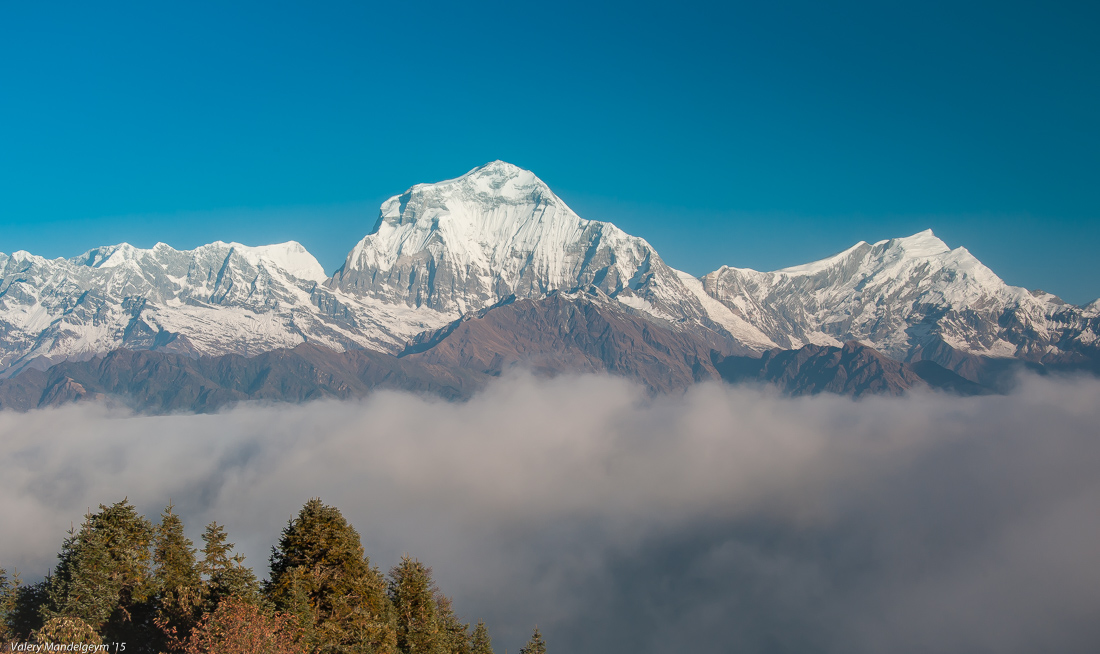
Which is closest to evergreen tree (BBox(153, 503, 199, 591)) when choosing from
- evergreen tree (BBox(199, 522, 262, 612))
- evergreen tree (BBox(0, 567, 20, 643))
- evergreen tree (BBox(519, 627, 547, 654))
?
evergreen tree (BBox(199, 522, 262, 612))

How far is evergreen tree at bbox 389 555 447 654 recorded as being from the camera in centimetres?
7731

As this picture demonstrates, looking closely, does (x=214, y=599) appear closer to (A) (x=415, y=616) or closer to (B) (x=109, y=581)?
(B) (x=109, y=581)

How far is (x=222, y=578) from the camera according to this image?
223ft

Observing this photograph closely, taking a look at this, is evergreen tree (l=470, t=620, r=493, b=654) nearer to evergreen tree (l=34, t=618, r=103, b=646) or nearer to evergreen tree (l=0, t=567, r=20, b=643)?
evergreen tree (l=0, t=567, r=20, b=643)

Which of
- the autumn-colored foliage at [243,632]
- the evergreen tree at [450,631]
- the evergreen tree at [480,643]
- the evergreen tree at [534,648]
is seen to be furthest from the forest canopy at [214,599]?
the evergreen tree at [534,648]

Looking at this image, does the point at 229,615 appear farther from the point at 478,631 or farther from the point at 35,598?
the point at 478,631

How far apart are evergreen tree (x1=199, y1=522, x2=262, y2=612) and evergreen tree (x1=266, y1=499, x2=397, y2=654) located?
199 cm

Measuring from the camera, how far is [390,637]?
6706 centimetres

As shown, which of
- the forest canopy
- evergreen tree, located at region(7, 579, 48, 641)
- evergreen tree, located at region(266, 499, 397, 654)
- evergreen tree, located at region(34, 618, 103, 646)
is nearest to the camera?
evergreen tree, located at region(34, 618, 103, 646)

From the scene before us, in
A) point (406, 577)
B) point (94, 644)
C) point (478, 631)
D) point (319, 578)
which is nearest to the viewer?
point (94, 644)

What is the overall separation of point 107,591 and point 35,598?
43.0 ft

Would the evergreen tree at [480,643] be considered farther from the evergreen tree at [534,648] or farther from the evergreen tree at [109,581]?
the evergreen tree at [109,581]

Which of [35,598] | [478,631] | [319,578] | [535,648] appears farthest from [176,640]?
[535,648]

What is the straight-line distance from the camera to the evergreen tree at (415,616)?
254 feet
